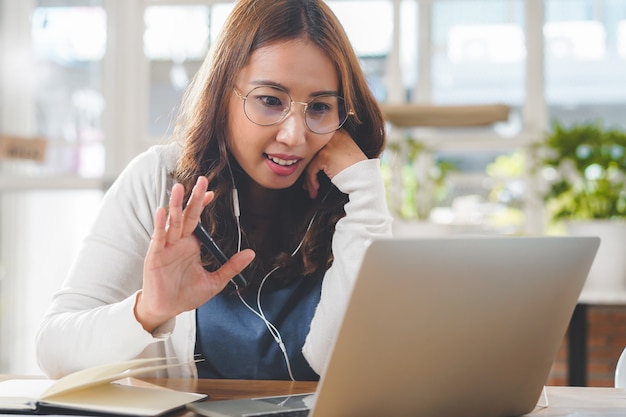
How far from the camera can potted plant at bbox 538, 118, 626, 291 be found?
3.48 meters

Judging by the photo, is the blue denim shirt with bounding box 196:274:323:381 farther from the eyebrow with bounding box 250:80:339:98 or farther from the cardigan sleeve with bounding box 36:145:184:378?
the eyebrow with bounding box 250:80:339:98

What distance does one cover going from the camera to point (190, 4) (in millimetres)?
4438

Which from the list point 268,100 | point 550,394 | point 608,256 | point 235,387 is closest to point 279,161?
point 268,100

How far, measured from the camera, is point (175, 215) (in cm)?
104

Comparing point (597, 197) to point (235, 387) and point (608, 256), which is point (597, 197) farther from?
point (235, 387)

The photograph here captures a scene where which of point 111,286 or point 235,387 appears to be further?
point 111,286

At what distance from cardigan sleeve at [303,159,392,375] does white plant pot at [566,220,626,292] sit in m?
2.23

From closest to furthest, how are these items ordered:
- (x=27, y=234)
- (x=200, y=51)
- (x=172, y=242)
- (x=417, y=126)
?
(x=172, y=242) → (x=417, y=126) → (x=27, y=234) → (x=200, y=51)

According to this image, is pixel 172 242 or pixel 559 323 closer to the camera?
pixel 559 323

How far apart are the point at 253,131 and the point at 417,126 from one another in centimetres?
257

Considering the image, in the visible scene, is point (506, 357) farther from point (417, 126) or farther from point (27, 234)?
point (27, 234)

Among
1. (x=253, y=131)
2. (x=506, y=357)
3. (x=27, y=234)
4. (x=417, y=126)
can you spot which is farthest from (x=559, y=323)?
(x=27, y=234)

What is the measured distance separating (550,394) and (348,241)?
44 cm

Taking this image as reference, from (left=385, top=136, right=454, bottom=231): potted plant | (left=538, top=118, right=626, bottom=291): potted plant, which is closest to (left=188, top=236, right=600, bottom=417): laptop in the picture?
(left=538, top=118, right=626, bottom=291): potted plant
